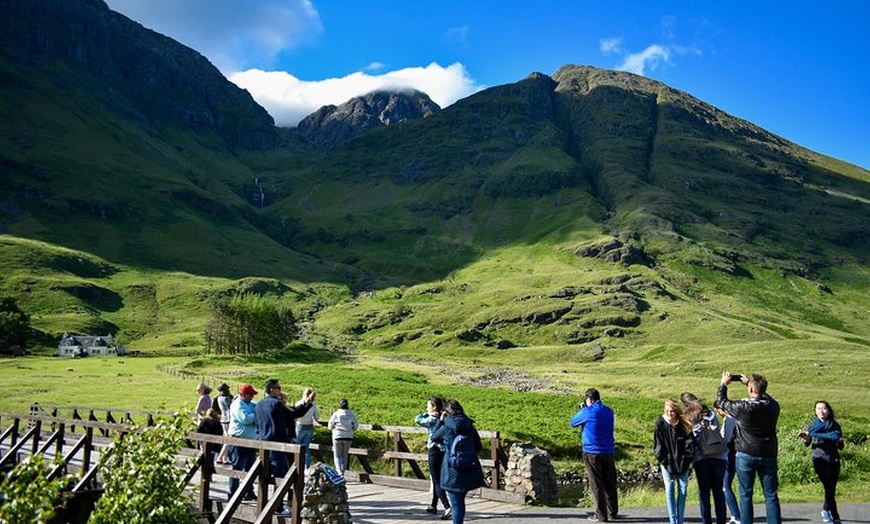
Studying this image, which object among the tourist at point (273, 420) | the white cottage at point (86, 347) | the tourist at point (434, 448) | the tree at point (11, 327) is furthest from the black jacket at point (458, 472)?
the white cottage at point (86, 347)

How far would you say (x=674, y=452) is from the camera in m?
14.7

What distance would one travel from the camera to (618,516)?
1692 centimetres

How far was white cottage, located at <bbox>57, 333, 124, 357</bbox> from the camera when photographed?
456ft

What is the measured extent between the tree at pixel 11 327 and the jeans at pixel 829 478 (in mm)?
137369

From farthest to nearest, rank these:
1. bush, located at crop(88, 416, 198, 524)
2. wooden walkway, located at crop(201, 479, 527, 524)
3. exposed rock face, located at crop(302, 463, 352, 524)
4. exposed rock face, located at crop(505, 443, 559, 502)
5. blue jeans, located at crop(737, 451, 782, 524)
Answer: exposed rock face, located at crop(505, 443, 559, 502) → wooden walkway, located at crop(201, 479, 527, 524) → exposed rock face, located at crop(302, 463, 352, 524) → blue jeans, located at crop(737, 451, 782, 524) → bush, located at crop(88, 416, 198, 524)

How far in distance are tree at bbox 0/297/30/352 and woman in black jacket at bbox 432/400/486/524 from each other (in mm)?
132246

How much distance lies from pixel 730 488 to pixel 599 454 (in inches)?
121

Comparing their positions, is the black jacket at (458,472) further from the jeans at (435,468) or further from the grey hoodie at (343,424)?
the grey hoodie at (343,424)

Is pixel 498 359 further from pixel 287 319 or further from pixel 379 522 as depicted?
pixel 379 522

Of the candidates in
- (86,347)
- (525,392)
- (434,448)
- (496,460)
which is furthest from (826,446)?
(86,347)

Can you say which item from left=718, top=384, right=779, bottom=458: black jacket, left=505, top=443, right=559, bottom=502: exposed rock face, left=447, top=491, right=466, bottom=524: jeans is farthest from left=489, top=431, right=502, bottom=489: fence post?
left=718, top=384, right=779, bottom=458: black jacket

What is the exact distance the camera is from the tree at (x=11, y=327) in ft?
394

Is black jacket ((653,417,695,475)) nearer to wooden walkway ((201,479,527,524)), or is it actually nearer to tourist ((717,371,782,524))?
tourist ((717,371,782,524))

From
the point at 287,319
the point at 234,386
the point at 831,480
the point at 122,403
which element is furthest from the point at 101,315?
the point at 831,480
